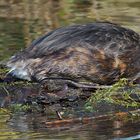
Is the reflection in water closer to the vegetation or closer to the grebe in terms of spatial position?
the vegetation

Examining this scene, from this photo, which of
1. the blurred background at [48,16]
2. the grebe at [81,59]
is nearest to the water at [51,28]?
the blurred background at [48,16]

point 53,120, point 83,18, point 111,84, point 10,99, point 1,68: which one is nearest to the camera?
point 53,120

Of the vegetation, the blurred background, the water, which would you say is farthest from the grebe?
the blurred background

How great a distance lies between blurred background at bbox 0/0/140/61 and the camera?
9.56 meters

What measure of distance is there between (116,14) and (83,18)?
2.71ft

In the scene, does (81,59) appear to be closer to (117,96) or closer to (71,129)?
(117,96)

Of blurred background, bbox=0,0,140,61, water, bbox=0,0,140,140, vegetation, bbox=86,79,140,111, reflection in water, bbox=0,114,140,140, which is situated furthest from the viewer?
blurred background, bbox=0,0,140,61

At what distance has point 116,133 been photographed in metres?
5.18

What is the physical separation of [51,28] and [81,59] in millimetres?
3984

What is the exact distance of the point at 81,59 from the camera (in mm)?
6543

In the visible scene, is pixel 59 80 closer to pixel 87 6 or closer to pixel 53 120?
pixel 53 120

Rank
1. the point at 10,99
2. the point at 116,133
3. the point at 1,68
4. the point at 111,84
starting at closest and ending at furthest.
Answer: the point at 116,133 → the point at 10,99 → the point at 111,84 → the point at 1,68

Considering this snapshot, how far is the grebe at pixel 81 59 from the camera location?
652 centimetres

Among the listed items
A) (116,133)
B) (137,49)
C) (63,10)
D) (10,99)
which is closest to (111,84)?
(137,49)
